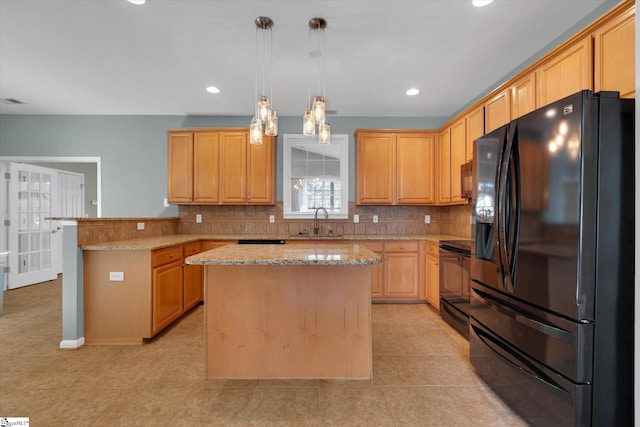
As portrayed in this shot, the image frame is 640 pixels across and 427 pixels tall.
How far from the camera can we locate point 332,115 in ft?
15.0

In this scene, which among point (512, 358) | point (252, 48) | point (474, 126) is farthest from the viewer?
point (474, 126)

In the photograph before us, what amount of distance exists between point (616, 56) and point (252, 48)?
104 inches

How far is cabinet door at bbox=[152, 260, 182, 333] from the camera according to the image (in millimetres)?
2822

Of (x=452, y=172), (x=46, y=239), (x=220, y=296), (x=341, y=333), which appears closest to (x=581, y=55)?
(x=452, y=172)

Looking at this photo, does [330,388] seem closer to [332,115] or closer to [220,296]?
[220,296]

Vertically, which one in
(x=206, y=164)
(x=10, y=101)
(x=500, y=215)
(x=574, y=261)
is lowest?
(x=574, y=261)

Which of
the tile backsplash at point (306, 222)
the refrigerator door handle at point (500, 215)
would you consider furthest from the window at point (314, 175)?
the refrigerator door handle at point (500, 215)

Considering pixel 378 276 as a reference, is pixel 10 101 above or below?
above

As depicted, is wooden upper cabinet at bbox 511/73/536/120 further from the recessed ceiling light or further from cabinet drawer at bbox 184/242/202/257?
cabinet drawer at bbox 184/242/202/257

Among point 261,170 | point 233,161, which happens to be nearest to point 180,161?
point 233,161

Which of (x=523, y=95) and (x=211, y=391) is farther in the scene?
(x=523, y=95)

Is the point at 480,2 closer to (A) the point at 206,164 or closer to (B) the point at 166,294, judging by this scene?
(A) the point at 206,164

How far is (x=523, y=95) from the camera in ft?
7.98

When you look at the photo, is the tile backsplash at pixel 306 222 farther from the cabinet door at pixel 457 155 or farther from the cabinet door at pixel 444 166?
the cabinet door at pixel 457 155
